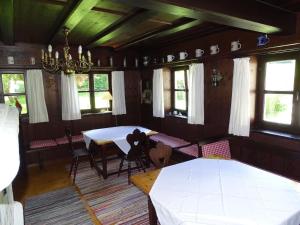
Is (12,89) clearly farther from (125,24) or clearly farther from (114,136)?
(125,24)

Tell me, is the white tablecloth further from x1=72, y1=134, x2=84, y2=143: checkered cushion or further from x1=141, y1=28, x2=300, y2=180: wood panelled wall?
x1=141, y1=28, x2=300, y2=180: wood panelled wall

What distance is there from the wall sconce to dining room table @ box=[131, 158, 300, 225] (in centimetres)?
191

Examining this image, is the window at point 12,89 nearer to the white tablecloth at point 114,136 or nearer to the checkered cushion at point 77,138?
the checkered cushion at point 77,138

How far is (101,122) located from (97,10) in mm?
3201

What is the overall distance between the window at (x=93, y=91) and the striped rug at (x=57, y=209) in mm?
2423

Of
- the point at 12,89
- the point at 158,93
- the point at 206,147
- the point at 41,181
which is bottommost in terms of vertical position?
the point at 41,181

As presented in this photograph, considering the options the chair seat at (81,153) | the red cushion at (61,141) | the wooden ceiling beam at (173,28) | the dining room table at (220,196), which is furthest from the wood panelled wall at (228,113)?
the red cushion at (61,141)

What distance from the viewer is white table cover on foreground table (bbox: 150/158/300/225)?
56.4 inches

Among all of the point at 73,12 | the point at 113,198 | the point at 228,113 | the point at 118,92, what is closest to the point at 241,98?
the point at 228,113

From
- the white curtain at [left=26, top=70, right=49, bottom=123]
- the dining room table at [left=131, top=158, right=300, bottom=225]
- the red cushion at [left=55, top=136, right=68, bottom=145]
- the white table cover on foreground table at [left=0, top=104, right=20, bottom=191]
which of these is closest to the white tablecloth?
the red cushion at [left=55, top=136, right=68, bottom=145]

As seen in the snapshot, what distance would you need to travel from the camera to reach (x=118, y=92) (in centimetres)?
551

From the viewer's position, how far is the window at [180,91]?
15.7 feet

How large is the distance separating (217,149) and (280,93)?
1245mm

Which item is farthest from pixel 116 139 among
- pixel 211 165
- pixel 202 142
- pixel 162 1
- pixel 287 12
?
pixel 287 12
